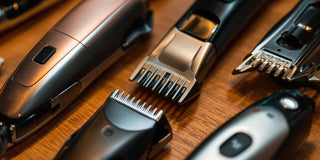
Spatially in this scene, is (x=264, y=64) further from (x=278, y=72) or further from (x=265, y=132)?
(x=265, y=132)

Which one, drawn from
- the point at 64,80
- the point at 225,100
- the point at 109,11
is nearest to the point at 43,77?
the point at 64,80

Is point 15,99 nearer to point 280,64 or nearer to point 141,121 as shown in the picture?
point 141,121

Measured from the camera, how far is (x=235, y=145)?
442 mm

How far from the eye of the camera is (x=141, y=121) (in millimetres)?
491

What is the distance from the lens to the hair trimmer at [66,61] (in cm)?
52

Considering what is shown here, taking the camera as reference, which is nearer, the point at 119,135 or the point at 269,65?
the point at 119,135

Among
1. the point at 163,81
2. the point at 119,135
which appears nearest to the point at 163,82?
the point at 163,81

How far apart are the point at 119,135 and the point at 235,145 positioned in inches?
5.4

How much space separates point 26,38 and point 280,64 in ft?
1.45

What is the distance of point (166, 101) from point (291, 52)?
201 mm

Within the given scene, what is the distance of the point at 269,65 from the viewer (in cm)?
57

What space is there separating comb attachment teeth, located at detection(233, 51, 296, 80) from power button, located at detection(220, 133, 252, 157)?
0.49ft

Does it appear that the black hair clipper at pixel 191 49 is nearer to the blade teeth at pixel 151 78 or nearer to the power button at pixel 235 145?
the blade teeth at pixel 151 78

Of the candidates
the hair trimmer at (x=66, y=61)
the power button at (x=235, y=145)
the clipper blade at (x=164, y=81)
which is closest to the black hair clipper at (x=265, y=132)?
the power button at (x=235, y=145)
